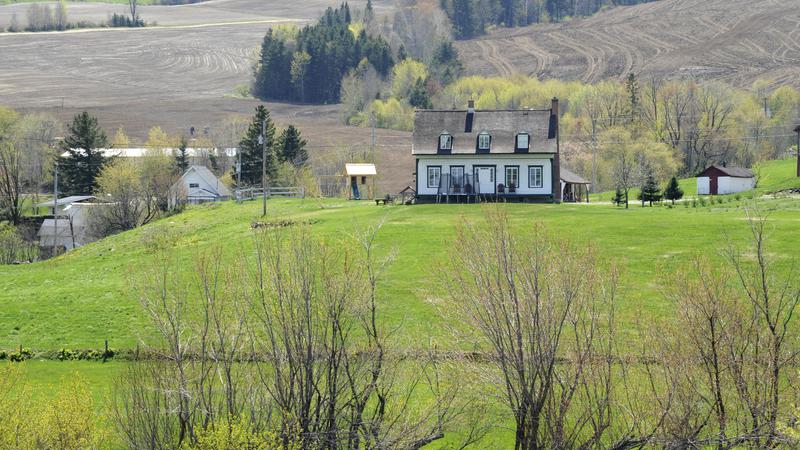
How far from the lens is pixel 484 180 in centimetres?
7319

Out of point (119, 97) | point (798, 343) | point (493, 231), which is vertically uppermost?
point (119, 97)

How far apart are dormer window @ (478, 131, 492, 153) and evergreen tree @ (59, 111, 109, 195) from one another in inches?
1727

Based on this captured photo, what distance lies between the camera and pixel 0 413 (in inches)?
1212

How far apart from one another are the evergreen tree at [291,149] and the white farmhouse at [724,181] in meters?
35.8

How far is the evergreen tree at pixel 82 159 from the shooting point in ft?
344

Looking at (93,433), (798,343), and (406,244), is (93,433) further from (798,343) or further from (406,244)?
(406,244)

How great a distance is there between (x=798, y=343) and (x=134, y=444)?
61.2 feet

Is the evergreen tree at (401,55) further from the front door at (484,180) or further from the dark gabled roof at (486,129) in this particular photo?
the front door at (484,180)

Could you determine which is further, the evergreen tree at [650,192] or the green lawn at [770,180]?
the evergreen tree at [650,192]

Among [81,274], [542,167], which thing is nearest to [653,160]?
[542,167]

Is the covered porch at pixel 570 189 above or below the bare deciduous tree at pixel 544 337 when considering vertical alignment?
above

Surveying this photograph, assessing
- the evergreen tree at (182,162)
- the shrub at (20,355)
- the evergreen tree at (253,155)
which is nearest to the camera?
the shrub at (20,355)

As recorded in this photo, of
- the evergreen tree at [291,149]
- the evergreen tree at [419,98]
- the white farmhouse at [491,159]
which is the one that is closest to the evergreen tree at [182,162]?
the evergreen tree at [291,149]

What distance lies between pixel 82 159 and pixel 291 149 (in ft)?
65.5
